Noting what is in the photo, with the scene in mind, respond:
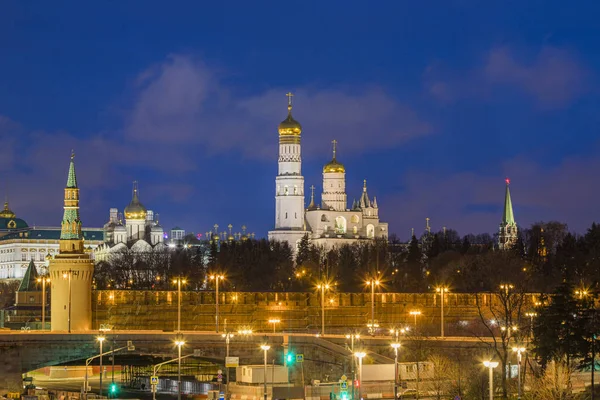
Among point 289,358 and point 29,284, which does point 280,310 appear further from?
point 289,358

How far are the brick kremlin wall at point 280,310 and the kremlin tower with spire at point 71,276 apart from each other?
221 inches

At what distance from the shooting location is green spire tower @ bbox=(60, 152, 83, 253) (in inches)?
4973

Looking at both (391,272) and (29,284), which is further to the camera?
(391,272)

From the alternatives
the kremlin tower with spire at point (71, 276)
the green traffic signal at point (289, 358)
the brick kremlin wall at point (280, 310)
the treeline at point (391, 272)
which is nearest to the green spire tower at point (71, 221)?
the kremlin tower with spire at point (71, 276)

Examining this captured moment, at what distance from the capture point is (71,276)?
411ft

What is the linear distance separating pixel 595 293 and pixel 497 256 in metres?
86.4

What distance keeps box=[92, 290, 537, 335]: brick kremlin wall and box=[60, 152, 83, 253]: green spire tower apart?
7.16 metres

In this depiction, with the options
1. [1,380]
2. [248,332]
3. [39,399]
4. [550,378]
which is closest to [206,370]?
[248,332]

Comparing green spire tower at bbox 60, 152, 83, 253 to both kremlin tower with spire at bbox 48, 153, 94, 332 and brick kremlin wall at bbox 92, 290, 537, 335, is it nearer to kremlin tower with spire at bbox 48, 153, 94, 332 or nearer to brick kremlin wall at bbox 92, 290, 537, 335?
kremlin tower with spire at bbox 48, 153, 94, 332

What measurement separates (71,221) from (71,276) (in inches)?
203

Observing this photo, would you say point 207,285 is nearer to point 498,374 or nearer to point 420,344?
point 420,344

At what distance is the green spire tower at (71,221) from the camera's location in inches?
4973

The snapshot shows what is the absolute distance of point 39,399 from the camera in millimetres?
84375

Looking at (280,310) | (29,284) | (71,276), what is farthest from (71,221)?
(29,284)
